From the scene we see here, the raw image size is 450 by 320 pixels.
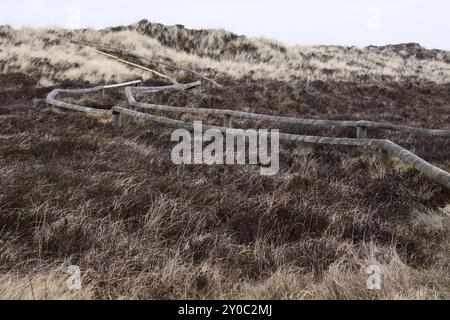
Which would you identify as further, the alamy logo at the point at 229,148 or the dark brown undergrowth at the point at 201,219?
the alamy logo at the point at 229,148

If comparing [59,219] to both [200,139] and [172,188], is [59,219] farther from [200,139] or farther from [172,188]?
[200,139]

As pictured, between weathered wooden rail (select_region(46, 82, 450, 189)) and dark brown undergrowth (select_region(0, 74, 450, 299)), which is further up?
weathered wooden rail (select_region(46, 82, 450, 189))

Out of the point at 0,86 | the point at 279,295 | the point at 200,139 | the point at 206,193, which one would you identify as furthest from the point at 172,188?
the point at 0,86

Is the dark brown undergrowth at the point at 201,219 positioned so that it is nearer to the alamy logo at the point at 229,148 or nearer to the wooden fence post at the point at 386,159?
the wooden fence post at the point at 386,159

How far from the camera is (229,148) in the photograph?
316 inches

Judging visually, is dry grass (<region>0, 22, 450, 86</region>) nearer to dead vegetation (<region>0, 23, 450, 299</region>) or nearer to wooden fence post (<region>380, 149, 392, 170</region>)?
dead vegetation (<region>0, 23, 450, 299</region>)

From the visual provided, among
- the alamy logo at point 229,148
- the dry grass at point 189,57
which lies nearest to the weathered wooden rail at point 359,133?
the alamy logo at point 229,148

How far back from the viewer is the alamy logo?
6934mm

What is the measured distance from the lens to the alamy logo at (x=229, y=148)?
6.93 metres

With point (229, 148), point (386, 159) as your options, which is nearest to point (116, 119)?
point (229, 148)

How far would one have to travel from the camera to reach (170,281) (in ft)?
10.3

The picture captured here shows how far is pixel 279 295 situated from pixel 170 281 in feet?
2.55

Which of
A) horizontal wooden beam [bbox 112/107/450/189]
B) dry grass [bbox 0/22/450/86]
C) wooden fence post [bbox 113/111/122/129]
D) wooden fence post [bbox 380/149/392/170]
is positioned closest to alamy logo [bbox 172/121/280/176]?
horizontal wooden beam [bbox 112/107/450/189]

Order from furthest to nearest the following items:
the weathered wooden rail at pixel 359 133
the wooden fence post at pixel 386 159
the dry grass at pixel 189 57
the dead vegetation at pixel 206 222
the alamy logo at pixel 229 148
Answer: the dry grass at pixel 189 57 < the alamy logo at pixel 229 148 < the wooden fence post at pixel 386 159 < the weathered wooden rail at pixel 359 133 < the dead vegetation at pixel 206 222
